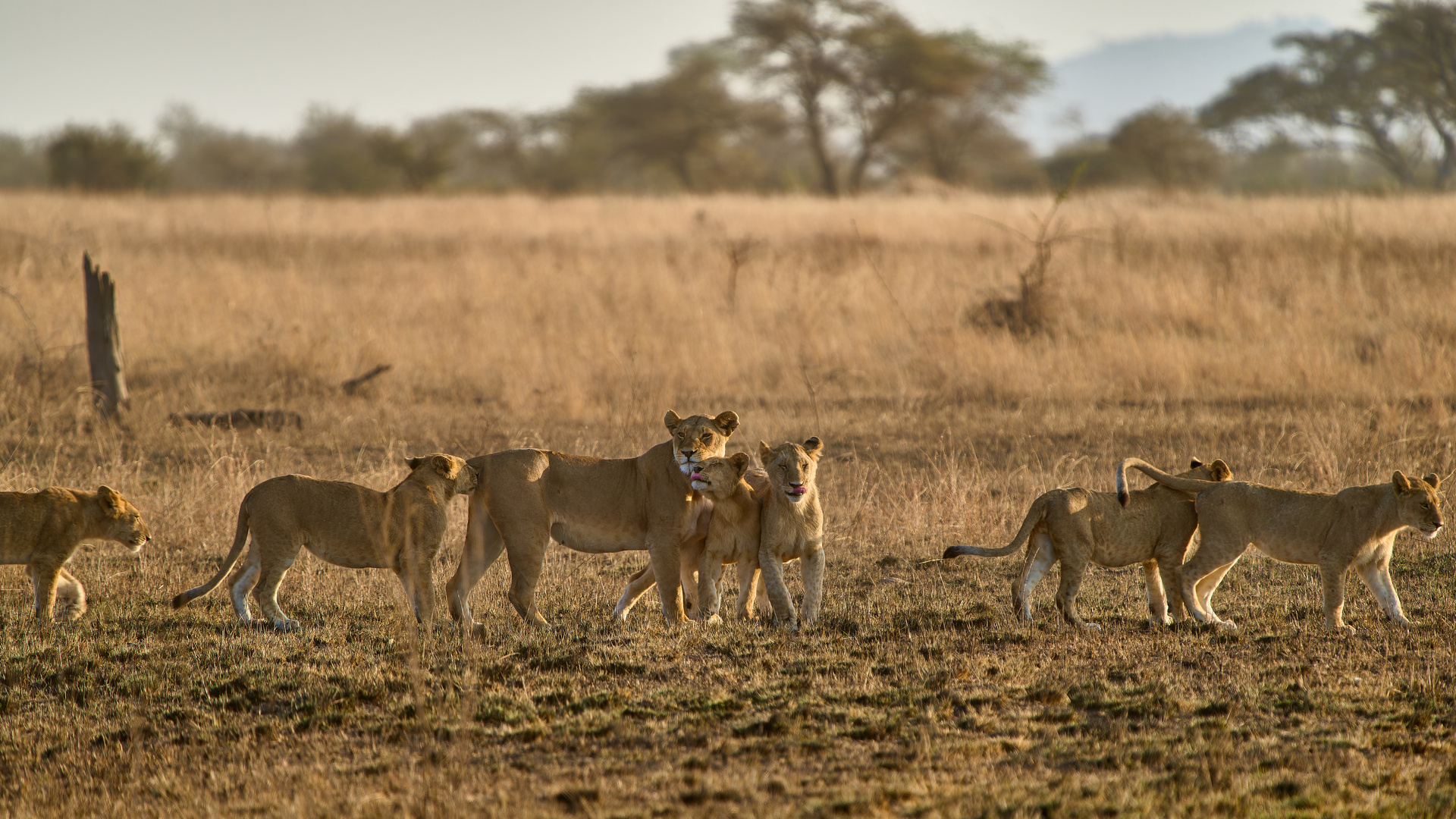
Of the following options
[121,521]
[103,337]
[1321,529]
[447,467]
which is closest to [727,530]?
[447,467]

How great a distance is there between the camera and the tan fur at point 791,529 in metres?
5.80

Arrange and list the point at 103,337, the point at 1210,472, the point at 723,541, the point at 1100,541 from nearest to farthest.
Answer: the point at 1100,541 < the point at 723,541 < the point at 1210,472 < the point at 103,337

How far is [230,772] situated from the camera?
4.14 m

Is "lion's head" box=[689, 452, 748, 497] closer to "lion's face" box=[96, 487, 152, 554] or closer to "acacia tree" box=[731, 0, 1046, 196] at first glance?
"lion's face" box=[96, 487, 152, 554]

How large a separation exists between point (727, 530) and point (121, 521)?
2.99 metres

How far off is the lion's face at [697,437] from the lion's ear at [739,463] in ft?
0.45

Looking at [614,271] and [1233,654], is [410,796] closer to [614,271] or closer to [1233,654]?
[1233,654]

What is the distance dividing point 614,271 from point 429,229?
196 inches

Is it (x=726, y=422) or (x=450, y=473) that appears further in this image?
(x=726, y=422)

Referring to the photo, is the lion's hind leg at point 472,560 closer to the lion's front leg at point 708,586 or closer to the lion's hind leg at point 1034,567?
the lion's front leg at point 708,586

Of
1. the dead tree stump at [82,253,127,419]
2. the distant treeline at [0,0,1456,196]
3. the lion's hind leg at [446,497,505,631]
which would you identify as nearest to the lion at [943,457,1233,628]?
the lion's hind leg at [446,497,505,631]

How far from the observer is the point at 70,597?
20.1ft

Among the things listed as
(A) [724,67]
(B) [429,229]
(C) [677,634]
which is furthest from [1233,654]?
(A) [724,67]

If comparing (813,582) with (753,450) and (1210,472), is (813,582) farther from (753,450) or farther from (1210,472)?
(753,450)
